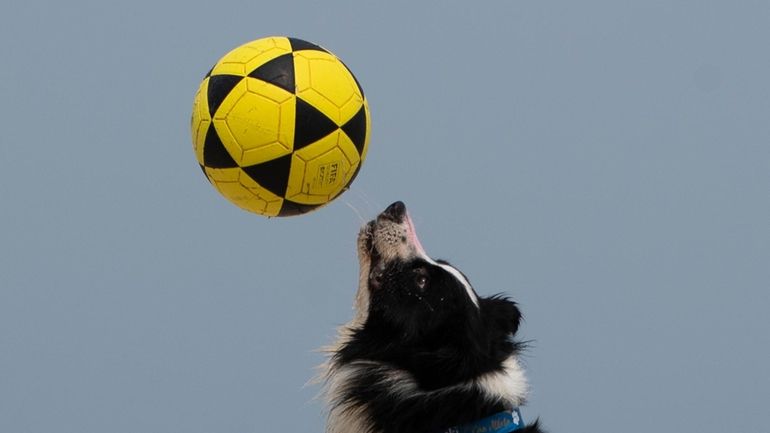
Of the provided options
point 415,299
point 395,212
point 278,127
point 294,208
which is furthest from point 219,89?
point 415,299

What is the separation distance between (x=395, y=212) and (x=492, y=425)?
0.90 m

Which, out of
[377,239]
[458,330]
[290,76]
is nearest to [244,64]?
[290,76]

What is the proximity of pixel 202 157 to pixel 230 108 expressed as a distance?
242 millimetres

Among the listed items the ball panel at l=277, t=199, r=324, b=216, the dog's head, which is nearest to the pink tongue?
the dog's head

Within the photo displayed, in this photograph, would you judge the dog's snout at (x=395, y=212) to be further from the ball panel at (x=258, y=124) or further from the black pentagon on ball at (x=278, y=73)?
the black pentagon on ball at (x=278, y=73)

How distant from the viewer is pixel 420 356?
→ 22.3ft

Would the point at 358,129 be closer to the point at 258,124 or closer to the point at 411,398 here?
the point at 258,124

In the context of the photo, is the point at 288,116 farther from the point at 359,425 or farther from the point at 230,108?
the point at 359,425

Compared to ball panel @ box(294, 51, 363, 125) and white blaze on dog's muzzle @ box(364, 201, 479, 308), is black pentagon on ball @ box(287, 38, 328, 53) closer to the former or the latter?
ball panel @ box(294, 51, 363, 125)

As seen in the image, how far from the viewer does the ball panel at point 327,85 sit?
727cm

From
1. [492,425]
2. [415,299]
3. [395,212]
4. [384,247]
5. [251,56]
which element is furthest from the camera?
[251,56]

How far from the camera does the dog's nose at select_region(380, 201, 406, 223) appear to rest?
7223 mm

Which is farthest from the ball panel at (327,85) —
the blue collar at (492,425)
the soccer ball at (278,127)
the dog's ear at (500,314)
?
the blue collar at (492,425)

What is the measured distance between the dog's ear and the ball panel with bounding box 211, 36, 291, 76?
1.12 m
